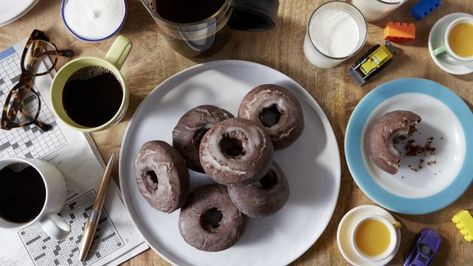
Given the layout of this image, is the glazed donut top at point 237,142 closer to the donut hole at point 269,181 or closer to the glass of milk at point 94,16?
the donut hole at point 269,181

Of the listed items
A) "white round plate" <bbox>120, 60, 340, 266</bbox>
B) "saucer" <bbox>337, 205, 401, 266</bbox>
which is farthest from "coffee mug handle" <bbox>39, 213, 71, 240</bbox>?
Answer: "saucer" <bbox>337, 205, 401, 266</bbox>

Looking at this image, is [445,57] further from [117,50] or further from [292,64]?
[117,50]

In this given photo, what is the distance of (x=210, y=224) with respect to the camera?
88 centimetres

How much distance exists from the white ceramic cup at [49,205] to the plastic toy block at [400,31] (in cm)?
69

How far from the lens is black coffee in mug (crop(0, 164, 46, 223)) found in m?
0.86

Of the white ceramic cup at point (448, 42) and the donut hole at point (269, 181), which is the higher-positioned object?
the white ceramic cup at point (448, 42)

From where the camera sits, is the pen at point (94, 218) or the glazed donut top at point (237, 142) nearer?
the glazed donut top at point (237, 142)

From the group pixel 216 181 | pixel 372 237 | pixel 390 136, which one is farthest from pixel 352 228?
pixel 216 181

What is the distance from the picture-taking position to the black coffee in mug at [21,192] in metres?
0.86

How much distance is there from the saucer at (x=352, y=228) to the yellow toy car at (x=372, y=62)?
25 centimetres

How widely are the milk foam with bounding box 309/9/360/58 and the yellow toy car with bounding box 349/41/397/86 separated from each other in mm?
34

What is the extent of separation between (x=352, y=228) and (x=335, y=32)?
377 millimetres

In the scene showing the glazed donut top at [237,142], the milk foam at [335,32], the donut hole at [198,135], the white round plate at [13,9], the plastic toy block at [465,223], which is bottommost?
the plastic toy block at [465,223]

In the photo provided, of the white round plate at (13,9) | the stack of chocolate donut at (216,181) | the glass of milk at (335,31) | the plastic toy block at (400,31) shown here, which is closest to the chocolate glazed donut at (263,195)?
the stack of chocolate donut at (216,181)
